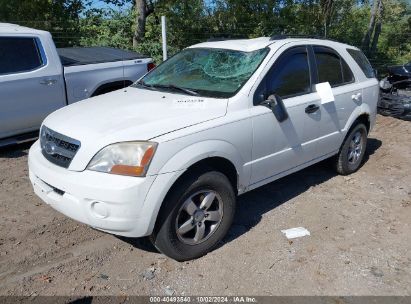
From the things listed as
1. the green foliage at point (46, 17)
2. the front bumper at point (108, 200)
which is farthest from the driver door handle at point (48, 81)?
the green foliage at point (46, 17)

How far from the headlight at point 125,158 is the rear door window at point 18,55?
3269 millimetres

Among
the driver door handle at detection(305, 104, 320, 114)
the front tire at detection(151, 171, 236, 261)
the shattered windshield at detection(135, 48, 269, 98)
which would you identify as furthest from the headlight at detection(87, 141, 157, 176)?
the driver door handle at detection(305, 104, 320, 114)

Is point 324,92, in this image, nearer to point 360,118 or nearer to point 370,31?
point 360,118

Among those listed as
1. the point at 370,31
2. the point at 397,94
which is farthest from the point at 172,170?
the point at 370,31

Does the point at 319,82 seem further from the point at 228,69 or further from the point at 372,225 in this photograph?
the point at 372,225

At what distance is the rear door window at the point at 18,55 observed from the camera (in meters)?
5.71

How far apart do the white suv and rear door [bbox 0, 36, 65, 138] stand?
2034 millimetres

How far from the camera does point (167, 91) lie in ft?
13.9

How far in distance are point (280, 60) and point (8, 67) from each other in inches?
144

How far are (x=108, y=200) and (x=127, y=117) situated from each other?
762 mm

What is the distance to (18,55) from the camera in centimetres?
588

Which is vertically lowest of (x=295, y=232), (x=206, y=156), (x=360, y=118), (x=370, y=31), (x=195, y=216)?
(x=295, y=232)

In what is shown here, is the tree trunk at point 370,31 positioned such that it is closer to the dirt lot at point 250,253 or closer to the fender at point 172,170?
the dirt lot at point 250,253

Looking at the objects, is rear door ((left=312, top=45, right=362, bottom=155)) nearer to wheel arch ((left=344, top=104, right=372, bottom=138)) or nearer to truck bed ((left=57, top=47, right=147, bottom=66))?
wheel arch ((left=344, top=104, right=372, bottom=138))
